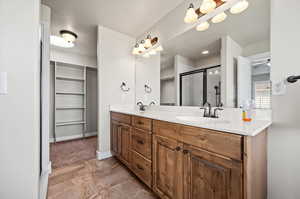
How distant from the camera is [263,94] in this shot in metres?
1.05

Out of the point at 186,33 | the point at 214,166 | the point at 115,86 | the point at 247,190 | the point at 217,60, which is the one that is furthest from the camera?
the point at 115,86

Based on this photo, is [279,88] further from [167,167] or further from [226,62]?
[167,167]

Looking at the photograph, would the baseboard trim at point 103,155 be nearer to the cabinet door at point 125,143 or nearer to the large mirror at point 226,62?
the cabinet door at point 125,143

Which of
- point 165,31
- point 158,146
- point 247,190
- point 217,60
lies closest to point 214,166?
point 247,190

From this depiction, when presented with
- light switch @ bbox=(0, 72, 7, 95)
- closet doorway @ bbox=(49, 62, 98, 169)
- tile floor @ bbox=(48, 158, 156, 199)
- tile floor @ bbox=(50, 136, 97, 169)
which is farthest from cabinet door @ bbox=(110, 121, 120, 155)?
light switch @ bbox=(0, 72, 7, 95)

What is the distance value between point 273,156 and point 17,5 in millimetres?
2109

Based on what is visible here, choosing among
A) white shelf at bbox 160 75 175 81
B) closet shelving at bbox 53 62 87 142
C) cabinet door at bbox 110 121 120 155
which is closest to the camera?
white shelf at bbox 160 75 175 81

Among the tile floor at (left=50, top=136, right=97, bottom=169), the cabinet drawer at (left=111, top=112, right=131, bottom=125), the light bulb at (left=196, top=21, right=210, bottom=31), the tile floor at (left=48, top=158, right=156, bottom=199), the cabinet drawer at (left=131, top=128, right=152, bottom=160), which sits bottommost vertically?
the tile floor at (left=50, top=136, right=97, bottom=169)

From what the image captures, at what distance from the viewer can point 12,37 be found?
2.35 ft

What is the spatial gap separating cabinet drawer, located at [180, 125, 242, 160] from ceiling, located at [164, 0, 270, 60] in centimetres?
96

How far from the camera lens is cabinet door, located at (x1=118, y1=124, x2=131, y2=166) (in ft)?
5.68

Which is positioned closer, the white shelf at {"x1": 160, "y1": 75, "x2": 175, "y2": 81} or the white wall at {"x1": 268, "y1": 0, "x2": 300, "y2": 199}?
the white wall at {"x1": 268, "y1": 0, "x2": 300, "y2": 199}

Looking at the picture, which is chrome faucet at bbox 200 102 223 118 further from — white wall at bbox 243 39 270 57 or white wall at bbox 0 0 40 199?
white wall at bbox 0 0 40 199

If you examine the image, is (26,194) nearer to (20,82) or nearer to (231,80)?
(20,82)
